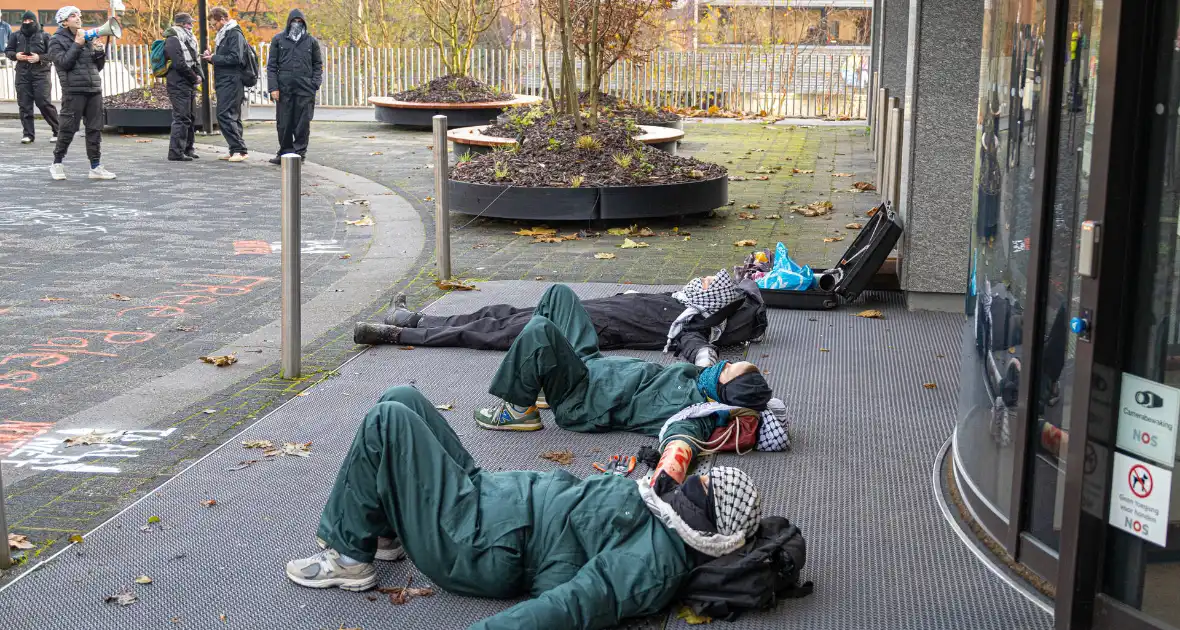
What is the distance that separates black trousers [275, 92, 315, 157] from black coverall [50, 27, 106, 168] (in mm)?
2223

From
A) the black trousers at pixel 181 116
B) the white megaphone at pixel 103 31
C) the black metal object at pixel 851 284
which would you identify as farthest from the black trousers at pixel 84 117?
the black metal object at pixel 851 284

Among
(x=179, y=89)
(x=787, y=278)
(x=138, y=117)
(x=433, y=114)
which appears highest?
(x=179, y=89)

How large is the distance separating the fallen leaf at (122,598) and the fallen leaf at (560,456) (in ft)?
6.25

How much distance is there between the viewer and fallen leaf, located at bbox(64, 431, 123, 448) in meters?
5.54

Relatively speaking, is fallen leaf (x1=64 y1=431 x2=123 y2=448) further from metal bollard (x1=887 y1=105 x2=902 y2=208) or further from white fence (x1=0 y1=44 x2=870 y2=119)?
white fence (x1=0 y1=44 x2=870 y2=119)

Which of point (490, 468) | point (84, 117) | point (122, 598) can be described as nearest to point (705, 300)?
point (490, 468)

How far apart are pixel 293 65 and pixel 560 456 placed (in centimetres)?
1146

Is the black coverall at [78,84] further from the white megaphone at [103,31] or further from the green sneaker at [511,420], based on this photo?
the green sneaker at [511,420]

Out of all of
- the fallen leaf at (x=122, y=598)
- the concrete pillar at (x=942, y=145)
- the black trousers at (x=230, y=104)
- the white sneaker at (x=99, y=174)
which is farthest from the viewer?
the black trousers at (x=230, y=104)

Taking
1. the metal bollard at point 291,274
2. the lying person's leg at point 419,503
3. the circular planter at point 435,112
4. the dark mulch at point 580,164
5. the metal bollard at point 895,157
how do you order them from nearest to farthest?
the lying person's leg at point 419,503 → the metal bollard at point 291,274 → the metal bollard at point 895,157 → the dark mulch at point 580,164 → the circular planter at point 435,112

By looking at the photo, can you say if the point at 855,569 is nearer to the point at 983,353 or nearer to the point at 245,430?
the point at 983,353

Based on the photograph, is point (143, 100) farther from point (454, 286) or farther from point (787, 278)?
point (787, 278)

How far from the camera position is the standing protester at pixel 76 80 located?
14.0 m

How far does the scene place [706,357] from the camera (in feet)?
20.6
